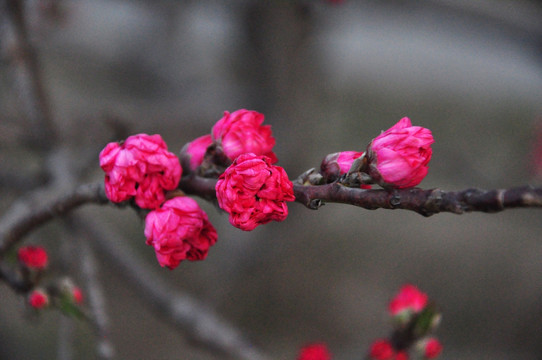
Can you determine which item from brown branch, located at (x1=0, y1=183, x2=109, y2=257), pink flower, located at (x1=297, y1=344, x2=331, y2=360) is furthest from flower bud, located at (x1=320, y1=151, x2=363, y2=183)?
pink flower, located at (x1=297, y1=344, x2=331, y2=360)

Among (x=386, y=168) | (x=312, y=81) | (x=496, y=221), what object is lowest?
(x=496, y=221)

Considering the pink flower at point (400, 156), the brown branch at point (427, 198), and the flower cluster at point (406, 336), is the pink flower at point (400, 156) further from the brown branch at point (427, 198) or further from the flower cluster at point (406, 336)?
the flower cluster at point (406, 336)

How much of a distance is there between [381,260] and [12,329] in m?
2.50

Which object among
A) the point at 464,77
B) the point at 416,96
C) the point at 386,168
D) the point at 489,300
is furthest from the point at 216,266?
the point at 464,77

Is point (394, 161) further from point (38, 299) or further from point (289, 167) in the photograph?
point (289, 167)

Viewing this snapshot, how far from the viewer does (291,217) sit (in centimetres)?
245

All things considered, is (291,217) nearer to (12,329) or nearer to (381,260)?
(381,260)

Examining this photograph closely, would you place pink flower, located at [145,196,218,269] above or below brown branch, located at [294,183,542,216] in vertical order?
below

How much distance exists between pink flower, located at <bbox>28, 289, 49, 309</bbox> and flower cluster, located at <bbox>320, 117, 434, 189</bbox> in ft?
2.20

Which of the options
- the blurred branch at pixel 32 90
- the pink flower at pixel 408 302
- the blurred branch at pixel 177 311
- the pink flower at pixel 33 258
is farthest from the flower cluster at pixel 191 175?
the blurred branch at pixel 32 90

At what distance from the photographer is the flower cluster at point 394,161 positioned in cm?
55

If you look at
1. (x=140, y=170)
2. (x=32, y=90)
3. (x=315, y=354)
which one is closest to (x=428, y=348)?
(x=315, y=354)

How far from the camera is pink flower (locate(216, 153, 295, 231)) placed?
56 cm

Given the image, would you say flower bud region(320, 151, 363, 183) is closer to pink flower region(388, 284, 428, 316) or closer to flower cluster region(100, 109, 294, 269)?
flower cluster region(100, 109, 294, 269)
